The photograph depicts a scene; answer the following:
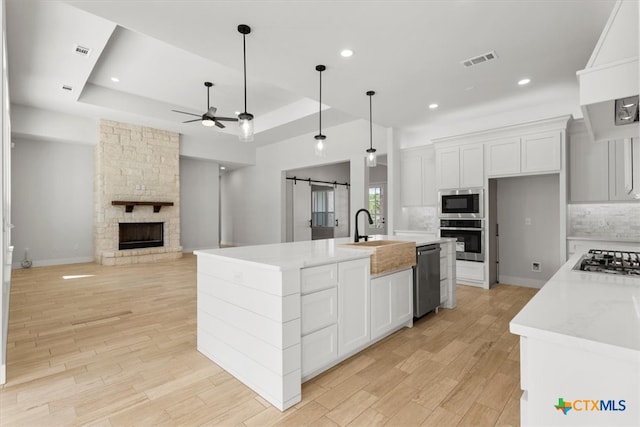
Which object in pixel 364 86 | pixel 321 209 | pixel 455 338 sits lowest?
pixel 455 338

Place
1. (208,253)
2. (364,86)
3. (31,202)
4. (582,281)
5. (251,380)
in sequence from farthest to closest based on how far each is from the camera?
(31,202)
(364,86)
(208,253)
(251,380)
(582,281)

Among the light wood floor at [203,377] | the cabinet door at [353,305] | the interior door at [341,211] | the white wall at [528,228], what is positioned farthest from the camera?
the interior door at [341,211]

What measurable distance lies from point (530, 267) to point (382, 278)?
3.64m

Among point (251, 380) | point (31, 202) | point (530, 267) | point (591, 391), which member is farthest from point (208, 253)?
point (31, 202)

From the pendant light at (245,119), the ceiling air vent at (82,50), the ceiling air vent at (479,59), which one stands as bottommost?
the pendant light at (245,119)

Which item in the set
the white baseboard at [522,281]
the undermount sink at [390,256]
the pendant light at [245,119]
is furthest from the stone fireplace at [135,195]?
the white baseboard at [522,281]

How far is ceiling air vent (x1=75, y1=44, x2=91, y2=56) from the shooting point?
13.3ft

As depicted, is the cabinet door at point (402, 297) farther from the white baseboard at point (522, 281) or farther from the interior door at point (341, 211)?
the interior door at point (341, 211)

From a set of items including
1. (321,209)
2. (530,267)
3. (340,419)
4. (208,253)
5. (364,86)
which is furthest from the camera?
(321,209)

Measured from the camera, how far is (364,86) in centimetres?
426

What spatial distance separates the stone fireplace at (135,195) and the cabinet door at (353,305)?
256 inches

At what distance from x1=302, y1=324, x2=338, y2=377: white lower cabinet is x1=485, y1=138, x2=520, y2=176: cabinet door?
12.8 feet

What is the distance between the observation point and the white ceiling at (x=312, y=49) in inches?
106

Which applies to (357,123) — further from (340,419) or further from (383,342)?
(340,419)
